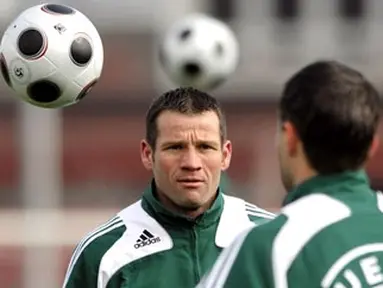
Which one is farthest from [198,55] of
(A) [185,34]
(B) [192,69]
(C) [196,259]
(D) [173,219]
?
(C) [196,259]

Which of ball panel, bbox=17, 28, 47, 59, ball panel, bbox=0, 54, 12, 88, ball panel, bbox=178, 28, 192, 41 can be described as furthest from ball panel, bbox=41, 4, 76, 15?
ball panel, bbox=178, 28, 192, 41

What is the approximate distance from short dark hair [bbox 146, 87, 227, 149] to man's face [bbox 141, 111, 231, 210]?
0.06ft

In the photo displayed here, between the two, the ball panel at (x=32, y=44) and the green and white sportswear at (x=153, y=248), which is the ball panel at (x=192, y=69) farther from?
the green and white sportswear at (x=153, y=248)

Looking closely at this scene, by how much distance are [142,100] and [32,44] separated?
57.7 ft

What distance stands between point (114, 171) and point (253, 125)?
8.46ft

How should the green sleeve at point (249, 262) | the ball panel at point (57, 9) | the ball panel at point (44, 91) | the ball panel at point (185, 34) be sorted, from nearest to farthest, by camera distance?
the green sleeve at point (249, 262) < the ball panel at point (44, 91) < the ball panel at point (57, 9) < the ball panel at point (185, 34)

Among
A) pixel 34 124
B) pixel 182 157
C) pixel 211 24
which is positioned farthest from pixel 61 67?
pixel 34 124

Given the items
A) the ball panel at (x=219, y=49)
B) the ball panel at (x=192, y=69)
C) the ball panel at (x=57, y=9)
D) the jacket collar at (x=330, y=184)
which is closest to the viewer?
the jacket collar at (x=330, y=184)

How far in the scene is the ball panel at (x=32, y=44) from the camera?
602 centimetres

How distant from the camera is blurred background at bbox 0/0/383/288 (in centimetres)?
2288

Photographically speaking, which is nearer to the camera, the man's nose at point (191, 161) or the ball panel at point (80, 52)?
the man's nose at point (191, 161)

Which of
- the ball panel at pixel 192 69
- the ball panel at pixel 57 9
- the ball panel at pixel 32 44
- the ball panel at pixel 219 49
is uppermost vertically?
the ball panel at pixel 57 9

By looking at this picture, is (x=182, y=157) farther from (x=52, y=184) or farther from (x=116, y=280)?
(x=52, y=184)

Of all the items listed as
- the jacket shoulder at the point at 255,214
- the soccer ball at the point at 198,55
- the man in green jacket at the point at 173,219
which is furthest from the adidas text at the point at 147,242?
the soccer ball at the point at 198,55
